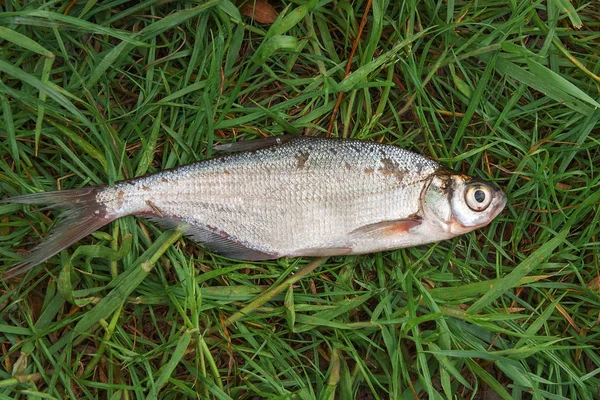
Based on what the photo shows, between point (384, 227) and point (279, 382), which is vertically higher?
point (384, 227)

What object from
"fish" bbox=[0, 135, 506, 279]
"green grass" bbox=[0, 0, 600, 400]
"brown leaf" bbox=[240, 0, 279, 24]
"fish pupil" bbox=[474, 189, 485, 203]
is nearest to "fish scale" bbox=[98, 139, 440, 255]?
"fish" bbox=[0, 135, 506, 279]

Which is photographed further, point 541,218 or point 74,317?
point 541,218

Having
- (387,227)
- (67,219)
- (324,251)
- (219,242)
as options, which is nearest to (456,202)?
(387,227)

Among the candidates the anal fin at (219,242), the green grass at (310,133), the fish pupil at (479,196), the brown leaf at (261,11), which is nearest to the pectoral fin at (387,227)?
the green grass at (310,133)

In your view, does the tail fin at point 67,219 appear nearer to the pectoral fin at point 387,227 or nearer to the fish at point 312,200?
the fish at point 312,200

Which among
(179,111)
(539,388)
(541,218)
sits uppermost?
(179,111)

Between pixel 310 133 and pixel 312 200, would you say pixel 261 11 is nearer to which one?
pixel 310 133

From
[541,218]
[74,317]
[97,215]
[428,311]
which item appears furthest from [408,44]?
[74,317]

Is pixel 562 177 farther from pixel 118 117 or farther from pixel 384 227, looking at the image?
pixel 118 117
